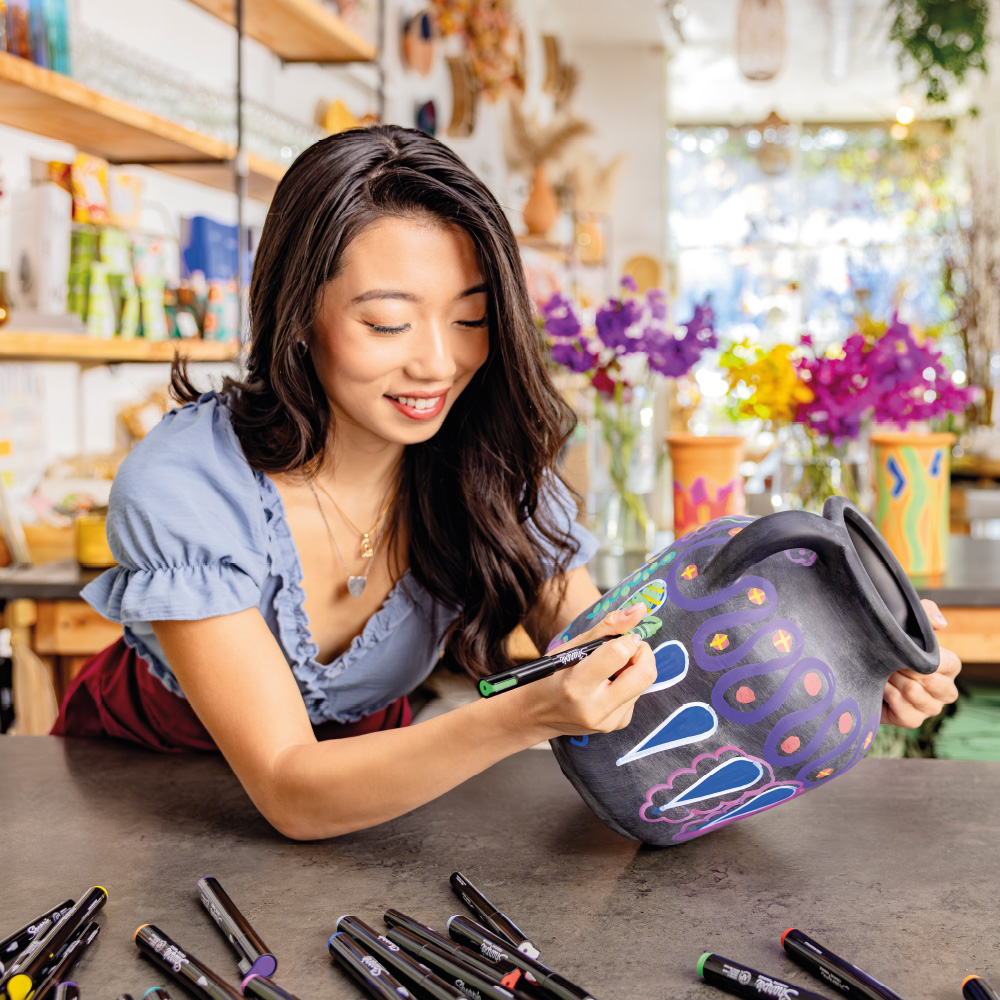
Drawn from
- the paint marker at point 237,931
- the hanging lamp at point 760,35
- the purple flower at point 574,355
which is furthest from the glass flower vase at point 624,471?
the hanging lamp at point 760,35

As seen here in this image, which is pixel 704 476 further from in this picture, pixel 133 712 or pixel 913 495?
pixel 133 712

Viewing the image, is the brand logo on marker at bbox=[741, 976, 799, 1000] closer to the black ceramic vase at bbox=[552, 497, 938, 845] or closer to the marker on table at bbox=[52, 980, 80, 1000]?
the black ceramic vase at bbox=[552, 497, 938, 845]

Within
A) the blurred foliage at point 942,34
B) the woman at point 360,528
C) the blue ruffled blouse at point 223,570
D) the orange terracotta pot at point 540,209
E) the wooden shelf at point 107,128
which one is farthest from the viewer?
the blurred foliage at point 942,34

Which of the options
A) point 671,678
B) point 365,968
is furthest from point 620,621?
point 365,968

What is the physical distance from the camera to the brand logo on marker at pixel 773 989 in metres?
0.60

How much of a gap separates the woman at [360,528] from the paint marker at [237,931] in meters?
0.11

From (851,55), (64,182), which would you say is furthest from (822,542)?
(851,55)

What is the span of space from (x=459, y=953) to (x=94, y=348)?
1.70 metres

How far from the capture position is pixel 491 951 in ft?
2.12

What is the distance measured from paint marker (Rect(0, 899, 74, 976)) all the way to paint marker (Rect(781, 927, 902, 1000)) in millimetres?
469

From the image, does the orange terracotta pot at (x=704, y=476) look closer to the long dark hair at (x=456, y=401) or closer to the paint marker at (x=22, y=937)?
the long dark hair at (x=456, y=401)

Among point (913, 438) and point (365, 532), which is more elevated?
point (913, 438)

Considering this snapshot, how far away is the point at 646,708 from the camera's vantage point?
0.74m

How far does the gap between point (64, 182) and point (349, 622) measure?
140cm
